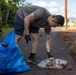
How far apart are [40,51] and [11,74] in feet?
9.46

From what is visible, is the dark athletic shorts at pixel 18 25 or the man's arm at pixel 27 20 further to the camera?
the dark athletic shorts at pixel 18 25

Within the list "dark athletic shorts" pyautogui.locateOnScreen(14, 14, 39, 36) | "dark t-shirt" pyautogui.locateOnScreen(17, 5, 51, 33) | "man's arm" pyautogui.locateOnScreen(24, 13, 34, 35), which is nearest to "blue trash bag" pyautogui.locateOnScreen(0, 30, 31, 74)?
"man's arm" pyautogui.locateOnScreen(24, 13, 34, 35)

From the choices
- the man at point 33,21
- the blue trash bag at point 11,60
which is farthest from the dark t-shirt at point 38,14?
the blue trash bag at point 11,60

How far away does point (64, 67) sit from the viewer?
674cm

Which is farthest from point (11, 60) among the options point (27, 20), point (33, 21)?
point (33, 21)

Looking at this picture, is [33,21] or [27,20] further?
[33,21]

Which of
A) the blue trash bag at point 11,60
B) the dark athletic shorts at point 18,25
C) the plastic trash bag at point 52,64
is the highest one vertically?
the dark athletic shorts at point 18,25

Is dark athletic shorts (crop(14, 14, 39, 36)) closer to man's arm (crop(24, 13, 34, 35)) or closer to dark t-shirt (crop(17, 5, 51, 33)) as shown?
dark t-shirt (crop(17, 5, 51, 33))

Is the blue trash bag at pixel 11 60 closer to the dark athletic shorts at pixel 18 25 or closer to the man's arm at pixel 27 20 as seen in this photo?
the man's arm at pixel 27 20

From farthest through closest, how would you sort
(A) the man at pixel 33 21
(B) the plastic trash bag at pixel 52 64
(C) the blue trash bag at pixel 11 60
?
1. (B) the plastic trash bag at pixel 52 64
2. (A) the man at pixel 33 21
3. (C) the blue trash bag at pixel 11 60

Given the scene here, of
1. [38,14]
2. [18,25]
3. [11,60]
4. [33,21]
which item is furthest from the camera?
[18,25]

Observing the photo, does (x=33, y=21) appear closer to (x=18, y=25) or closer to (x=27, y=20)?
(x=27, y=20)

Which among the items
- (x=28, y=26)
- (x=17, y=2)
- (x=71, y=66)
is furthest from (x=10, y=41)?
(x=17, y=2)

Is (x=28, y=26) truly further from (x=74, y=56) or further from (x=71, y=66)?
(x=74, y=56)
